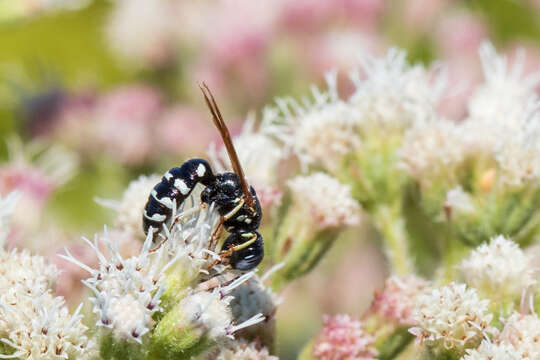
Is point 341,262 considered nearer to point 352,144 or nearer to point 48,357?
point 352,144

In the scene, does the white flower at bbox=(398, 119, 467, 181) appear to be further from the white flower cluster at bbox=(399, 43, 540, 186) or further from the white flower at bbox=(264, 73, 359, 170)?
the white flower at bbox=(264, 73, 359, 170)

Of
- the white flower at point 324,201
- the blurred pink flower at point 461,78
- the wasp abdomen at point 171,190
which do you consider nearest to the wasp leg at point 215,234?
the wasp abdomen at point 171,190

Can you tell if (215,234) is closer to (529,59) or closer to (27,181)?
(27,181)

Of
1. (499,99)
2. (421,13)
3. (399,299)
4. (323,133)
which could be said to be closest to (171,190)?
(399,299)

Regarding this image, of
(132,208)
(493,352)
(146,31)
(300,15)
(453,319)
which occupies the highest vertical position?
(146,31)

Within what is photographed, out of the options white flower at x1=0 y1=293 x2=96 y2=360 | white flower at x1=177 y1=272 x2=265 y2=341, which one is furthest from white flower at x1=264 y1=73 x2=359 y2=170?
white flower at x1=0 y1=293 x2=96 y2=360

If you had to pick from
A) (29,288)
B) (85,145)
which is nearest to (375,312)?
(29,288)
